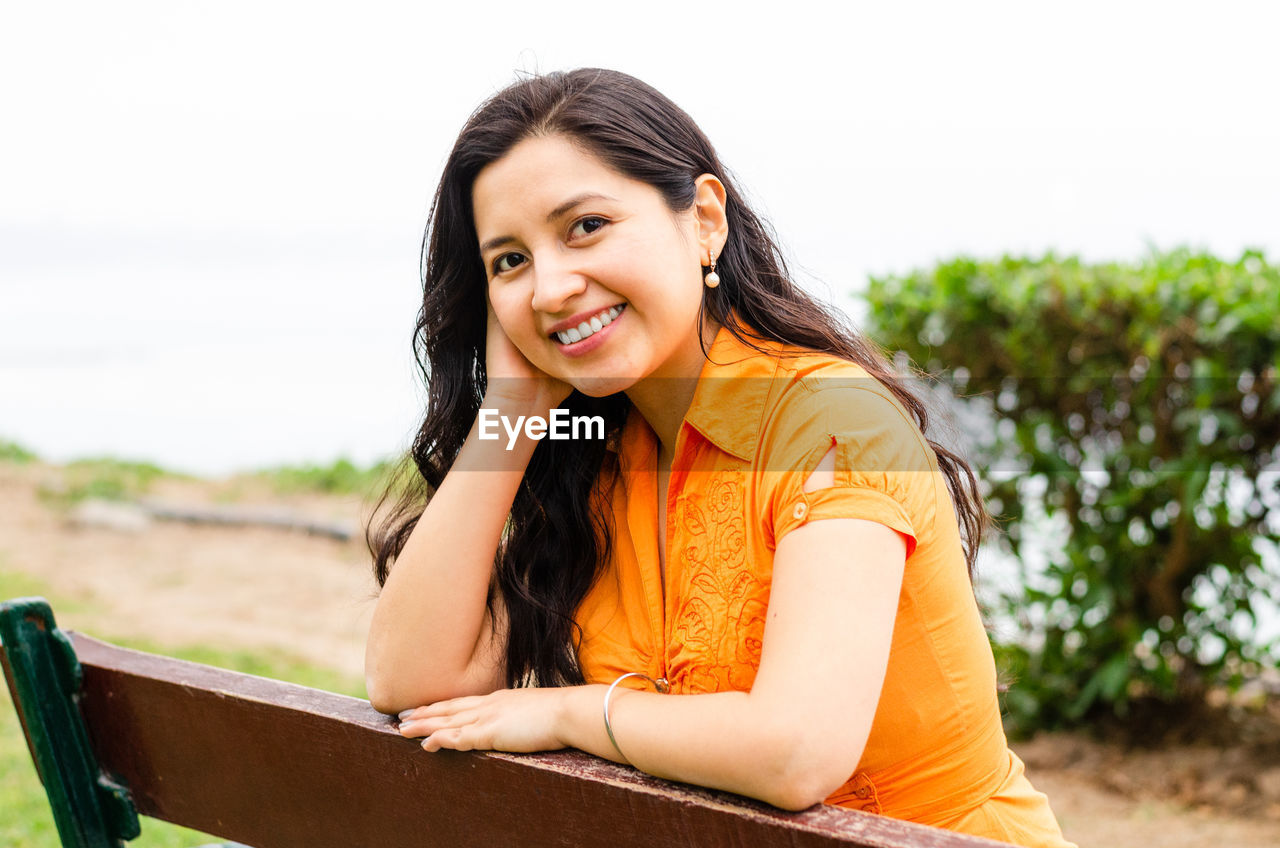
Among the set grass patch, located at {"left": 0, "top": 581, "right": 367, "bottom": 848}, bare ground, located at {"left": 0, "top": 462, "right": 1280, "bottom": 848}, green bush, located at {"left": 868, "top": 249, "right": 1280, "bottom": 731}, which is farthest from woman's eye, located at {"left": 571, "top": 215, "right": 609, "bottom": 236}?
green bush, located at {"left": 868, "top": 249, "right": 1280, "bottom": 731}

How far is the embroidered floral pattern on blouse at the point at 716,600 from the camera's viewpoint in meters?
1.80

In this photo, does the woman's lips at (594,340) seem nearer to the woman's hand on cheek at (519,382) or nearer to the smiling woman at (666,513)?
the smiling woman at (666,513)

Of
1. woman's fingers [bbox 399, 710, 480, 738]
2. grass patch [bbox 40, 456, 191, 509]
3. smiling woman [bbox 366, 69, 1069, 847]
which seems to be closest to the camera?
smiling woman [bbox 366, 69, 1069, 847]

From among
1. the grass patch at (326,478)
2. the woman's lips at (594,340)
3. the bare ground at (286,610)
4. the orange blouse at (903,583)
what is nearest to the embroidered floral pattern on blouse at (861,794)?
the orange blouse at (903,583)

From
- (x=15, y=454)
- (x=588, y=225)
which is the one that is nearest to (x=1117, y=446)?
(x=588, y=225)

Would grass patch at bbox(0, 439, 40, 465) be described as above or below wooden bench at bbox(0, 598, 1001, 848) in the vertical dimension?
below

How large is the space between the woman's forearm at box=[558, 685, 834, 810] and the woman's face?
60cm

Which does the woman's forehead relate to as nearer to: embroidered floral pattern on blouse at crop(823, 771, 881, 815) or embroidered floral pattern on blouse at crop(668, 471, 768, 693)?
embroidered floral pattern on blouse at crop(668, 471, 768, 693)

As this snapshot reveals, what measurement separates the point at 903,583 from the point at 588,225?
0.75m

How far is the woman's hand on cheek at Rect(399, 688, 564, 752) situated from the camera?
1.61 metres

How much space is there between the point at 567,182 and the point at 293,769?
99 cm

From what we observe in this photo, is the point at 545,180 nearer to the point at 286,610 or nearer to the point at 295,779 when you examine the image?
the point at 295,779

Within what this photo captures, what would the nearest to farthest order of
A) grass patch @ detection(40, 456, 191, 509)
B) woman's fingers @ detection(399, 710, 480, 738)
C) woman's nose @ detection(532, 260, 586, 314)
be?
woman's fingers @ detection(399, 710, 480, 738) → woman's nose @ detection(532, 260, 586, 314) → grass patch @ detection(40, 456, 191, 509)

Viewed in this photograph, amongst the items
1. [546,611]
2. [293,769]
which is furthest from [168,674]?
[546,611]
